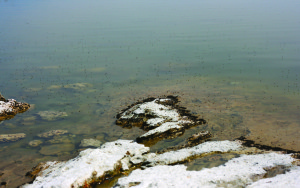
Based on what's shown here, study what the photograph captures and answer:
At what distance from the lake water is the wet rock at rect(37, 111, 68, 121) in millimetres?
435

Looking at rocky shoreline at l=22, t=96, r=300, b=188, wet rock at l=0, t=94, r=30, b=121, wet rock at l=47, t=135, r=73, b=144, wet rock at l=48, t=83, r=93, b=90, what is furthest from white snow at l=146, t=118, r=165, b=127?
wet rock at l=48, t=83, r=93, b=90

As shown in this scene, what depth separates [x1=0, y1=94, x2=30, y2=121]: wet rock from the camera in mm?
21672

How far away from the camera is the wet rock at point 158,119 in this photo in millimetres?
17125

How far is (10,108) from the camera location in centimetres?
2217

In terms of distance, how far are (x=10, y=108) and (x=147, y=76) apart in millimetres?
12787

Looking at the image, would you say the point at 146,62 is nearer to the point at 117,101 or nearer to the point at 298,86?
the point at 117,101

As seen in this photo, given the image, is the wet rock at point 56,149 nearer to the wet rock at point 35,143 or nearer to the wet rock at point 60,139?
the wet rock at point 60,139

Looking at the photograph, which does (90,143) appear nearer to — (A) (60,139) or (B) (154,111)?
(A) (60,139)

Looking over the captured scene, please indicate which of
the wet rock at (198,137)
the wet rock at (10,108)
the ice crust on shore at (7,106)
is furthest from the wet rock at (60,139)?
the wet rock at (198,137)

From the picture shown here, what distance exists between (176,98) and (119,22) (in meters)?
39.9

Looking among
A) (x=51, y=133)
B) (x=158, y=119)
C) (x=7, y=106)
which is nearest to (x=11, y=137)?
(x=51, y=133)

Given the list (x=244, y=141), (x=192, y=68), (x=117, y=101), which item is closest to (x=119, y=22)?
(x=192, y=68)

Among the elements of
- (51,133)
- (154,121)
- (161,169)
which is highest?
(154,121)

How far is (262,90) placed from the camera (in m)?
24.6
